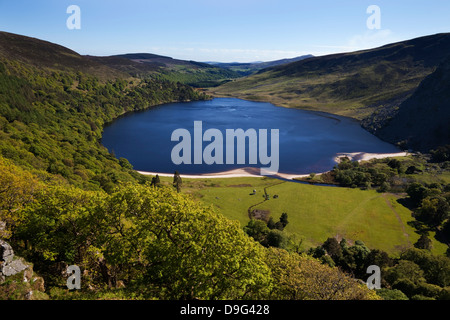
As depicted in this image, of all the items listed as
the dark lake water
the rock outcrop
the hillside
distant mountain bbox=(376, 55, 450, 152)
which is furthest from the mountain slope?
distant mountain bbox=(376, 55, 450, 152)

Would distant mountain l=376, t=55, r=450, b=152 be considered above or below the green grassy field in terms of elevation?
above

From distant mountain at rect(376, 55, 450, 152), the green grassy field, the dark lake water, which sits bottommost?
the green grassy field

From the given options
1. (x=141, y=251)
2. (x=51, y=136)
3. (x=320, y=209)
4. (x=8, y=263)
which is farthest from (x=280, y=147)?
(x=8, y=263)

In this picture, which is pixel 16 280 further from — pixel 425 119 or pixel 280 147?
pixel 425 119

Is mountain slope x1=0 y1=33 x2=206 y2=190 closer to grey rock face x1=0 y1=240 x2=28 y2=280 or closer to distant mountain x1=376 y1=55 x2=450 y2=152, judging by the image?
grey rock face x1=0 y1=240 x2=28 y2=280

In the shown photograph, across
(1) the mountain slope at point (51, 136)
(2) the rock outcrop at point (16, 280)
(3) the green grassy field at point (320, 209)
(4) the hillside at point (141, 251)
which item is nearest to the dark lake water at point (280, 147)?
(1) the mountain slope at point (51, 136)

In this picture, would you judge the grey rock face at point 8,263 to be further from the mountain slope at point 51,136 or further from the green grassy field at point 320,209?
the green grassy field at point 320,209
